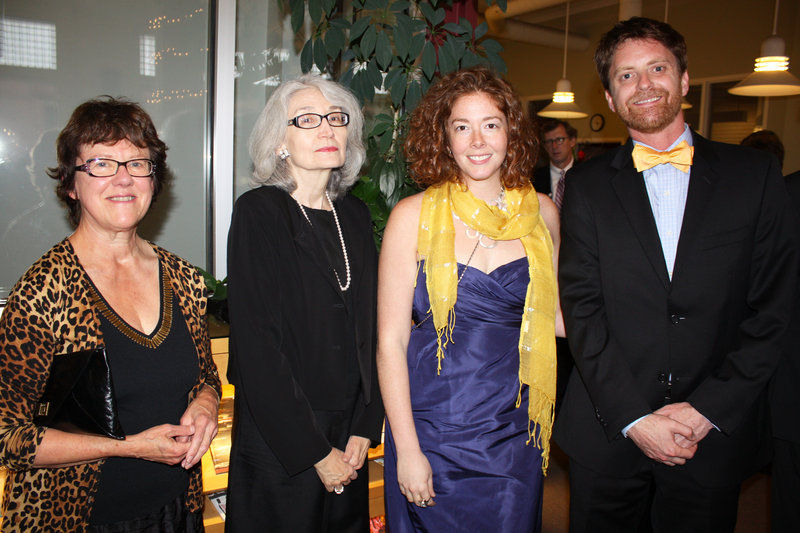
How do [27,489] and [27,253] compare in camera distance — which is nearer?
[27,489]

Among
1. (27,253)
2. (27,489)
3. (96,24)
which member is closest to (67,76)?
(96,24)

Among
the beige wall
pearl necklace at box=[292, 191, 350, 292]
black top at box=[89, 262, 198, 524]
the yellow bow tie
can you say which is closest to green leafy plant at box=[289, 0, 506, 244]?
pearl necklace at box=[292, 191, 350, 292]

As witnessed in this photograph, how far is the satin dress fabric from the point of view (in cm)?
194

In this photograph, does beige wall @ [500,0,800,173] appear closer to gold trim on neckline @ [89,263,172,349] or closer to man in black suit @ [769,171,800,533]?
man in black suit @ [769,171,800,533]

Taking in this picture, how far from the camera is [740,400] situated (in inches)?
68.7

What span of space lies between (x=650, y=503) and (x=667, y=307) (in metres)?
0.67

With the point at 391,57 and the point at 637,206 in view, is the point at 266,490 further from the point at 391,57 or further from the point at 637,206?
the point at 391,57

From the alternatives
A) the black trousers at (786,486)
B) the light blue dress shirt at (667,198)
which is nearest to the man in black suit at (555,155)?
the light blue dress shirt at (667,198)

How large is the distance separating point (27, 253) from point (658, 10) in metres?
8.97

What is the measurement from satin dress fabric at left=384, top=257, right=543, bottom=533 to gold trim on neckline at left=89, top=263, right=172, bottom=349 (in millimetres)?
770

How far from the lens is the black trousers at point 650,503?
1.83 meters

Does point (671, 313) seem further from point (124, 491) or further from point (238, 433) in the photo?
point (124, 491)

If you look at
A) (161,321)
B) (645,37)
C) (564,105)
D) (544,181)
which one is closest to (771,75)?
(544,181)

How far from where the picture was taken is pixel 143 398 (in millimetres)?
1550
